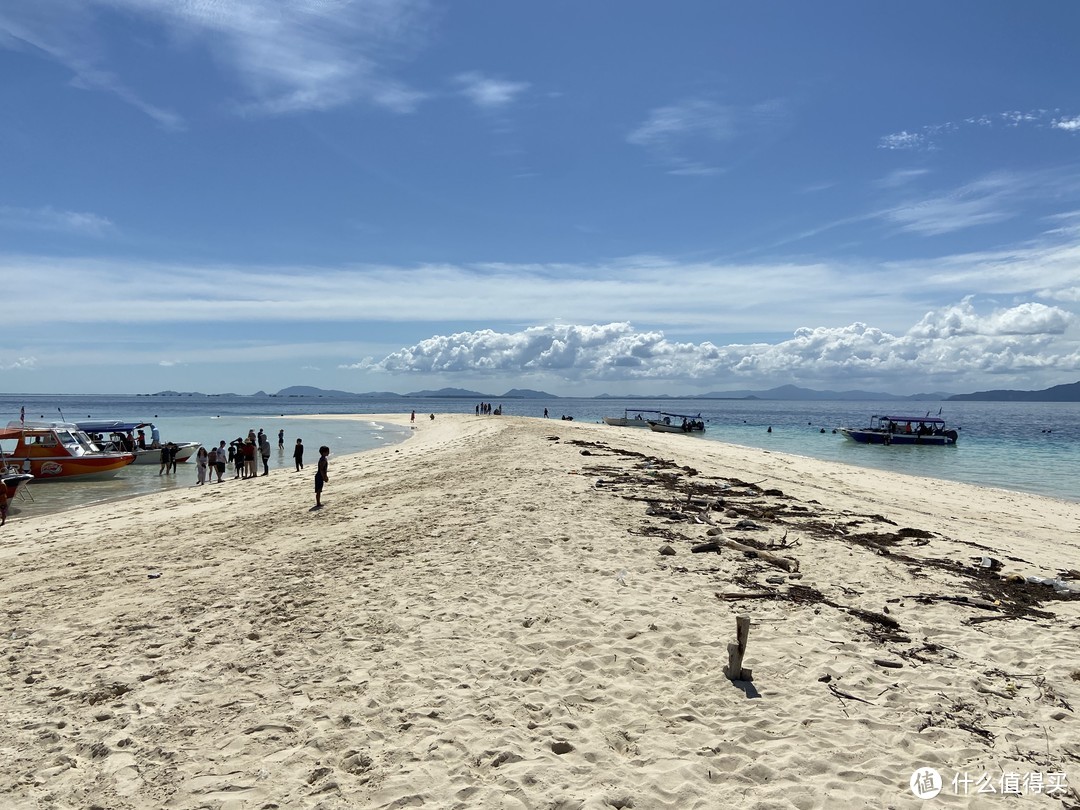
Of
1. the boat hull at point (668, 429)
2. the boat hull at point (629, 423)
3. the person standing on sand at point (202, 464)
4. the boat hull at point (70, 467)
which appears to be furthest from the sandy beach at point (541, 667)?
the boat hull at point (629, 423)

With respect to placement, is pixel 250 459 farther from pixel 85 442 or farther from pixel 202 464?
pixel 85 442

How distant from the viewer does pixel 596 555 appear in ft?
34.6

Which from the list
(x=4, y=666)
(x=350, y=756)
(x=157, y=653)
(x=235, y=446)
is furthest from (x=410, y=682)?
(x=235, y=446)

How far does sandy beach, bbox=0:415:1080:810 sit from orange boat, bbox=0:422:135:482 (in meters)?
14.7

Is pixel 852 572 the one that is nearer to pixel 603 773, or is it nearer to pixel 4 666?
pixel 603 773

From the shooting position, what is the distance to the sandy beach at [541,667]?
491cm

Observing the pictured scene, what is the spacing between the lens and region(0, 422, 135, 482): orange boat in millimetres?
25156

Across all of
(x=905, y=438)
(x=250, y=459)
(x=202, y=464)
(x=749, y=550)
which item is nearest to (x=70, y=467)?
(x=202, y=464)

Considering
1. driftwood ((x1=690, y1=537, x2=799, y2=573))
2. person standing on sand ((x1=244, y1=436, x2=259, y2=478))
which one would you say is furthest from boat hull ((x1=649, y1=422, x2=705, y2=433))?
driftwood ((x1=690, y1=537, x2=799, y2=573))

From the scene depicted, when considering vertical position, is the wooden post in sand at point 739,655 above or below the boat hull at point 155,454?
above

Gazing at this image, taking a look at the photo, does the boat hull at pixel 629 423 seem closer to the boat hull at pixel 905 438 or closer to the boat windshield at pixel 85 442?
the boat hull at pixel 905 438

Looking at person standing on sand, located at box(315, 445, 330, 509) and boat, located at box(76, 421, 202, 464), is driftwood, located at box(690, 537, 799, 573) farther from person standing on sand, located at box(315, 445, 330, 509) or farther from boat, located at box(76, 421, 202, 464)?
boat, located at box(76, 421, 202, 464)

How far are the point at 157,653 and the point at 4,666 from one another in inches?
61.9

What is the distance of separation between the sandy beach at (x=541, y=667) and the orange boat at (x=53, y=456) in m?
14.7
